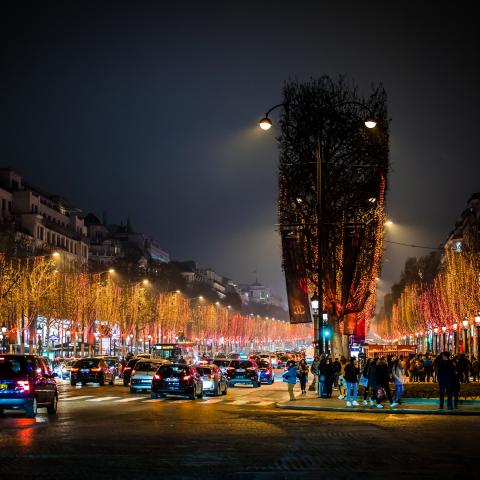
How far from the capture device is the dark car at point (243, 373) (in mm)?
58094

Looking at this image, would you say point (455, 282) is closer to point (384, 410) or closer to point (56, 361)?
point (56, 361)

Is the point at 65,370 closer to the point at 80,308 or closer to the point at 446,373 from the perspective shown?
the point at 80,308

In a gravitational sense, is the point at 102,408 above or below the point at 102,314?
below

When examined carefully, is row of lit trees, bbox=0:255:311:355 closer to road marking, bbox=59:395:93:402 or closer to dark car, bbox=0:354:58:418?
road marking, bbox=59:395:93:402

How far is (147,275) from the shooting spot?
145m

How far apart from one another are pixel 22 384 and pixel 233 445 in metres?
10.3

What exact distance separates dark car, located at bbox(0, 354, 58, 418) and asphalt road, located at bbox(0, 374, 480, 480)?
0.52m

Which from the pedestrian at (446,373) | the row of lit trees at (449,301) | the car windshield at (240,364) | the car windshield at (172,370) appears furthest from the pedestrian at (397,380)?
the row of lit trees at (449,301)

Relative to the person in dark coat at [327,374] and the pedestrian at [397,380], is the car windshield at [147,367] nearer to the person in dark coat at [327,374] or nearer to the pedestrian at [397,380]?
the person in dark coat at [327,374]

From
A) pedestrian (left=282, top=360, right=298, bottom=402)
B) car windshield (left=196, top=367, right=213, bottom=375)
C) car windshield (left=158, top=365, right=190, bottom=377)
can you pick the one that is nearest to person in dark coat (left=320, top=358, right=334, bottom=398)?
pedestrian (left=282, top=360, right=298, bottom=402)

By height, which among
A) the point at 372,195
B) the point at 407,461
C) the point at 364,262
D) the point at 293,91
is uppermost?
the point at 293,91

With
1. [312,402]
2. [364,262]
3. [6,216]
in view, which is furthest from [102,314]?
[312,402]

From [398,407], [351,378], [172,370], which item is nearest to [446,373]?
[398,407]

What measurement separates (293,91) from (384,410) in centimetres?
2339
